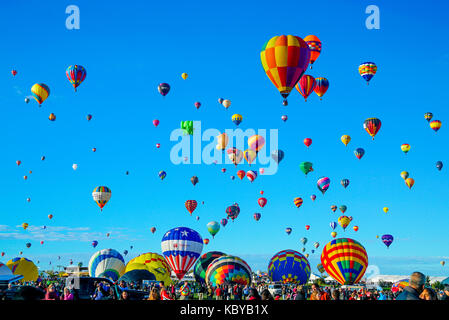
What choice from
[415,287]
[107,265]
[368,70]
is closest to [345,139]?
[368,70]

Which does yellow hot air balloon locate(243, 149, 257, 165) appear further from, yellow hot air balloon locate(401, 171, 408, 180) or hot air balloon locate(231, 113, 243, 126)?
yellow hot air balloon locate(401, 171, 408, 180)

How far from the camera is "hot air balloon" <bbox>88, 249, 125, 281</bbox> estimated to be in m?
39.1

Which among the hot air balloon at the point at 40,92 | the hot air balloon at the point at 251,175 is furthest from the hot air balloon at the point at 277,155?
the hot air balloon at the point at 40,92

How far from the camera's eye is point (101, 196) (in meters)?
43.4

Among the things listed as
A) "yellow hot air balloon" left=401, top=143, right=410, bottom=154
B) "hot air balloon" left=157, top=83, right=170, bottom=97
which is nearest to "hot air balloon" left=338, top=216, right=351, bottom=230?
"yellow hot air balloon" left=401, top=143, right=410, bottom=154

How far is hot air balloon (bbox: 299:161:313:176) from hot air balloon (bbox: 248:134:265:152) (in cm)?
495

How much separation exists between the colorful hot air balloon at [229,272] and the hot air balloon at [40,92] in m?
20.6

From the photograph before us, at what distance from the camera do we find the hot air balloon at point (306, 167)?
151 ft

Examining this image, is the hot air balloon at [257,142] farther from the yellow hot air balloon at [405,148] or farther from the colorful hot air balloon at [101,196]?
the yellow hot air balloon at [405,148]

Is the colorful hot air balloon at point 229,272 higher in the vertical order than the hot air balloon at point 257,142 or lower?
lower
